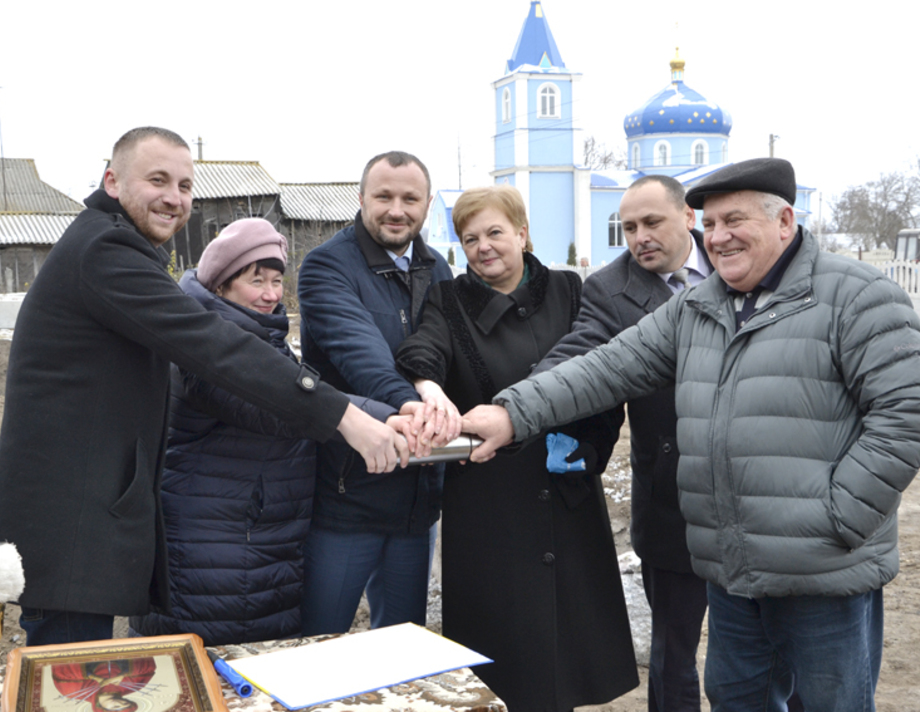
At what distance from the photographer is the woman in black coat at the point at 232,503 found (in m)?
2.36

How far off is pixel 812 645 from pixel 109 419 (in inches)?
68.8

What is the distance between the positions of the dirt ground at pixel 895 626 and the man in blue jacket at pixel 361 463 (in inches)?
49.0

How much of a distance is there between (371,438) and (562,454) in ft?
2.32

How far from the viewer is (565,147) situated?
3728 centimetres

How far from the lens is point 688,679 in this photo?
9.45ft

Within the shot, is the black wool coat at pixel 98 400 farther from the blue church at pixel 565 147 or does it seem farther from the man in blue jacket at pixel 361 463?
the blue church at pixel 565 147

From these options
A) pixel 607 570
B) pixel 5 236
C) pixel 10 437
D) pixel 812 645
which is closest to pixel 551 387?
pixel 607 570

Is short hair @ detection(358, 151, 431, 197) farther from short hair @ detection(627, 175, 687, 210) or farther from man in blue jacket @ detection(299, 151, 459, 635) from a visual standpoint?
A: short hair @ detection(627, 175, 687, 210)

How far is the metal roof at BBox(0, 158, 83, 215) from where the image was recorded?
40.5m

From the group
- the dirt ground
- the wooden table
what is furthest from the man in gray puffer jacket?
the dirt ground

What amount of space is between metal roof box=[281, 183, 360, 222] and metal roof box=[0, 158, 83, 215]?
64.1ft

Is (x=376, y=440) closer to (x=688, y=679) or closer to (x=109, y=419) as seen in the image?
(x=109, y=419)

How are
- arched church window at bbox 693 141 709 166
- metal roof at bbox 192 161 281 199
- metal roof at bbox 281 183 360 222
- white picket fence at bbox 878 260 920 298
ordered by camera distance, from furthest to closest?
arched church window at bbox 693 141 709 166 < metal roof at bbox 281 183 360 222 < metal roof at bbox 192 161 281 199 < white picket fence at bbox 878 260 920 298

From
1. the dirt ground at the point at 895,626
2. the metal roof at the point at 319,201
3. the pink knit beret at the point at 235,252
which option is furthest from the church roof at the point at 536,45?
the pink knit beret at the point at 235,252
